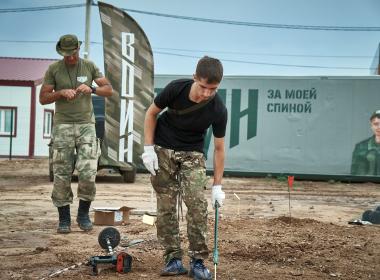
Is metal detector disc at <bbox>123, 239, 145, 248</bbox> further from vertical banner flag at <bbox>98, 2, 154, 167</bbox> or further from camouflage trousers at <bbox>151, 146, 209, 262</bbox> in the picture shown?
vertical banner flag at <bbox>98, 2, 154, 167</bbox>

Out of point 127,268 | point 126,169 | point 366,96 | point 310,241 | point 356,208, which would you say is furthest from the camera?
point 366,96

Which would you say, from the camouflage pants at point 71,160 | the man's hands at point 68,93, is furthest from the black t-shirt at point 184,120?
the camouflage pants at point 71,160

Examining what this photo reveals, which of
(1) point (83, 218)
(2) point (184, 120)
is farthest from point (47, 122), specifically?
(2) point (184, 120)

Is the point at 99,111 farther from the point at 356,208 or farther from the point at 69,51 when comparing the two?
the point at 69,51

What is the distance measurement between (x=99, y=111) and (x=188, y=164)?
9.81m

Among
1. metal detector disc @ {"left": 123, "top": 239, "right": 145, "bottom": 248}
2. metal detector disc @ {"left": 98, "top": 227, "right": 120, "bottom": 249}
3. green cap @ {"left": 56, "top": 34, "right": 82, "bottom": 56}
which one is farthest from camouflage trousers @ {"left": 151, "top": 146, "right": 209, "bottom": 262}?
green cap @ {"left": 56, "top": 34, "right": 82, "bottom": 56}

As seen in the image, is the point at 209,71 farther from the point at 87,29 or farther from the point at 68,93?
the point at 87,29

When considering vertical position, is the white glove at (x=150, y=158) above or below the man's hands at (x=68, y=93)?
below

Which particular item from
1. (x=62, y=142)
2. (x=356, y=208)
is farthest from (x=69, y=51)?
(x=356, y=208)

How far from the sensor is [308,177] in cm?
1586

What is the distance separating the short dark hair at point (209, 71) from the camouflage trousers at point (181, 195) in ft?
2.14

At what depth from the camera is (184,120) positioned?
4043mm

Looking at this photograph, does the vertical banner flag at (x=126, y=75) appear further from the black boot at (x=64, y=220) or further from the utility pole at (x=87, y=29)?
the utility pole at (x=87, y=29)

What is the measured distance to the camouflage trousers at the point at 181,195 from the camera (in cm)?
400
